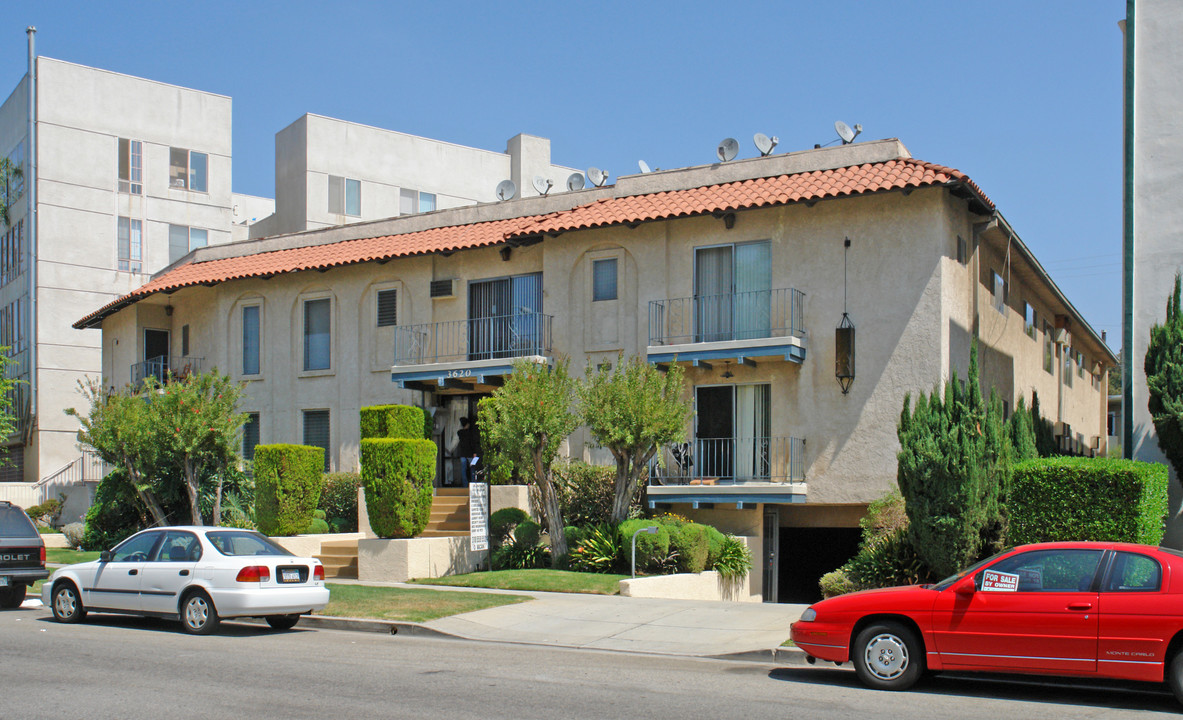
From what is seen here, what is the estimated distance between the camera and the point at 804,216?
21.1 m

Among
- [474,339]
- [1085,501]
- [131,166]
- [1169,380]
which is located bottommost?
[1085,501]

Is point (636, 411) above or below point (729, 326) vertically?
below

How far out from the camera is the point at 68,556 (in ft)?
77.7

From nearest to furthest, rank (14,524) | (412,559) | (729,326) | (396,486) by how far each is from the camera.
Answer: (14,524), (412,559), (396,486), (729,326)

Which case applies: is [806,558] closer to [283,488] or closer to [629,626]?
[629,626]

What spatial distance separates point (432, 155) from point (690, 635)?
33634 mm

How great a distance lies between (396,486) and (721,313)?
23.3 feet

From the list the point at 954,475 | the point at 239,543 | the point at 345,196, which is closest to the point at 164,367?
the point at 345,196

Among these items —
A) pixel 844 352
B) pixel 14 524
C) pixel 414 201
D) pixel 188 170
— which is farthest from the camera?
pixel 414 201

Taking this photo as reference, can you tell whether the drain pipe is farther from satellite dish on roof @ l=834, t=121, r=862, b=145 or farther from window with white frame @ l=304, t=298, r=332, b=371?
satellite dish on roof @ l=834, t=121, r=862, b=145

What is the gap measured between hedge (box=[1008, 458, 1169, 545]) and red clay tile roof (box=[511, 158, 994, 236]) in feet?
20.7

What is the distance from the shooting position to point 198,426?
22.8m

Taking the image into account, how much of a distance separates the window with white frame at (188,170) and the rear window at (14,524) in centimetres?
2655

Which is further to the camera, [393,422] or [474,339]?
[474,339]
